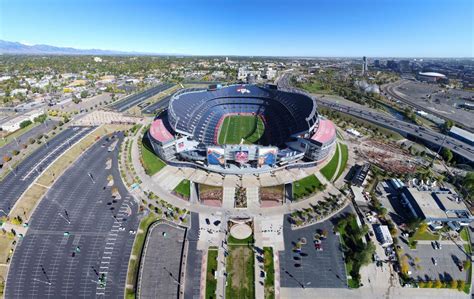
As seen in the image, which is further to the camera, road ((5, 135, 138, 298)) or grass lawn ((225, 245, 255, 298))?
road ((5, 135, 138, 298))

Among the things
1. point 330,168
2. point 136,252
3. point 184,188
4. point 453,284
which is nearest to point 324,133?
point 330,168

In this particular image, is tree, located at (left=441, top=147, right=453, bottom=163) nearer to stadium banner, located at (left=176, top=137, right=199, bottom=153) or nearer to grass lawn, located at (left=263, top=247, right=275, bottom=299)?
grass lawn, located at (left=263, top=247, right=275, bottom=299)

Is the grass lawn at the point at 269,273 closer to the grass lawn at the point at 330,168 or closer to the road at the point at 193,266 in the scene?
the road at the point at 193,266

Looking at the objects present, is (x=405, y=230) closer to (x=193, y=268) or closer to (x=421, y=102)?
(x=193, y=268)

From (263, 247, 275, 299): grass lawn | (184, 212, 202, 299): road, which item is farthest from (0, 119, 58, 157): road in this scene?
(263, 247, 275, 299): grass lawn

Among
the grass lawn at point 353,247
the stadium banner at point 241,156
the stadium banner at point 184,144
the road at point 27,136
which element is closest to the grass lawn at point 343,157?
the grass lawn at point 353,247

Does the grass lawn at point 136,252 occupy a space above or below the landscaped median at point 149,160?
below

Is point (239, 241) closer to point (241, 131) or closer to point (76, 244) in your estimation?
point (76, 244)
